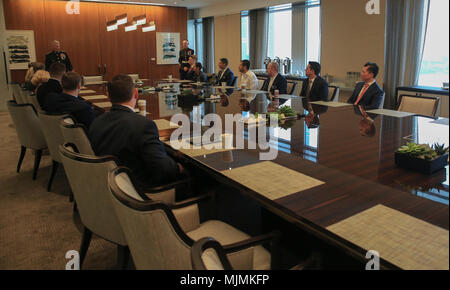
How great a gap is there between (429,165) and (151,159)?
1484mm

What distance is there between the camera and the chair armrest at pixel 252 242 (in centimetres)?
142

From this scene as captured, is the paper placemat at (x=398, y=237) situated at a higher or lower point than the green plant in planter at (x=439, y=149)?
lower

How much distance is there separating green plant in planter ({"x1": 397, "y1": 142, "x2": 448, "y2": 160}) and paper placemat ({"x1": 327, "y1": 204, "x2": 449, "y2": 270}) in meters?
0.54

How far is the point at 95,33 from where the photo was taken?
10711 millimetres

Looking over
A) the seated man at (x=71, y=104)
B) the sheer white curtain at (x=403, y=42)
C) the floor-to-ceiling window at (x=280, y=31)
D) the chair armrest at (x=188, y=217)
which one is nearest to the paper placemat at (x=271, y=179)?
the chair armrest at (x=188, y=217)

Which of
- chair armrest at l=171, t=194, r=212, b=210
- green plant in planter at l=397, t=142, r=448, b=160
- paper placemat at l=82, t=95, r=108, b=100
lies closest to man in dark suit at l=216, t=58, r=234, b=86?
paper placemat at l=82, t=95, r=108, b=100

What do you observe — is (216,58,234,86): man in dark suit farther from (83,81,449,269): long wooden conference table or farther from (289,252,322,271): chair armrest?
(289,252,322,271): chair armrest

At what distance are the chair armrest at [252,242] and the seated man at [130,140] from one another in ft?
3.08

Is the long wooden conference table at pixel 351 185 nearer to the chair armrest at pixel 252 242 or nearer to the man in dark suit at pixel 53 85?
the chair armrest at pixel 252 242

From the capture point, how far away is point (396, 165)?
189 centimetres

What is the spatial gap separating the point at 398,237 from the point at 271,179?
67 cm
